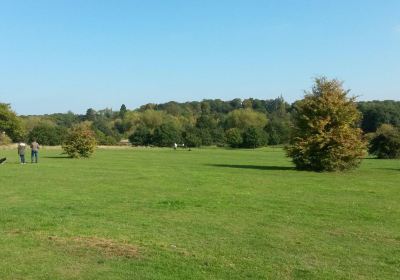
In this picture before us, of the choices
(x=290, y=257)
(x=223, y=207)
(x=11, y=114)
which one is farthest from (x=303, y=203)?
(x=11, y=114)

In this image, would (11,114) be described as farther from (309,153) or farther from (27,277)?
(27,277)

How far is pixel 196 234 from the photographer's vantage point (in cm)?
1092

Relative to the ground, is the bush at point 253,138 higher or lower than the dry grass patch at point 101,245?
higher

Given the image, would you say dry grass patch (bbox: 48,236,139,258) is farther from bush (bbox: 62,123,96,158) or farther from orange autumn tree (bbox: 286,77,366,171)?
bush (bbox: 62,123,96,158)

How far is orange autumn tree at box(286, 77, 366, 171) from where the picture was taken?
3347cm

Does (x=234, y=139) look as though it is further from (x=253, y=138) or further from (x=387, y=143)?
(x=387, y=143)

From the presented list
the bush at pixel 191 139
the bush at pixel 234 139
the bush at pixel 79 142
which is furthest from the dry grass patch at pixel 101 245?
the bush at pixel 191 139

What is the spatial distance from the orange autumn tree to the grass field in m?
14.0

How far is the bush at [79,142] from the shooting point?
171 ft

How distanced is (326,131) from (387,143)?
26165 millimetres

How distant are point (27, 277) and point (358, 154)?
2906 centimetres

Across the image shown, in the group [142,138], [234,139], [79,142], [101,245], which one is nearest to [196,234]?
[101,245]

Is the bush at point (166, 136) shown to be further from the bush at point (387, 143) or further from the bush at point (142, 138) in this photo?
the bush at point (387, 143)

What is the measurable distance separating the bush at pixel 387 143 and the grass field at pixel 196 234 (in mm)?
39273
